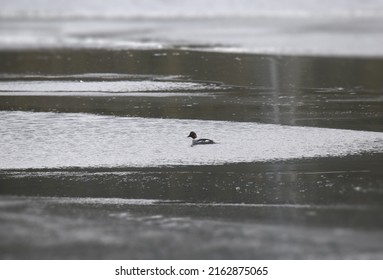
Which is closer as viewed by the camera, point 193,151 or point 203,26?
point 193,151

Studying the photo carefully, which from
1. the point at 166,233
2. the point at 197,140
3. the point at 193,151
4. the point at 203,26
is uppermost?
the point at 203,26

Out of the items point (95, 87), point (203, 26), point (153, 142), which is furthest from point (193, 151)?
point (203, 26)

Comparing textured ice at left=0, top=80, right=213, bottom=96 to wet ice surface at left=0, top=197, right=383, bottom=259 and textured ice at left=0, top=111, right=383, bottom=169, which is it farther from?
wet ice surface at left=0, top=197, right=383, bottom=259

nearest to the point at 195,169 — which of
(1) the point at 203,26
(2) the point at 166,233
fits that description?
(2) the point at 166,233

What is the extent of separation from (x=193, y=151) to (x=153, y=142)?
74 centimetres

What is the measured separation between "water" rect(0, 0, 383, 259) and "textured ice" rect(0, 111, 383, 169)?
0.08ft

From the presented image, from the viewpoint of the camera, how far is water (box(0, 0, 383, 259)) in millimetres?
6387

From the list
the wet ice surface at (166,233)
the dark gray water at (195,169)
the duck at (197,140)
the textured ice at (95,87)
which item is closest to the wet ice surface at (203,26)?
the textured ice at (95,87)

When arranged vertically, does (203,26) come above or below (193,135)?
above

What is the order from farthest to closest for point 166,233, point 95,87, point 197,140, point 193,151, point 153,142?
point 95,87, point 153,142, point 197,140, point 193,151, point 166,233

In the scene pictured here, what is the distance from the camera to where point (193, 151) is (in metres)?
9.22

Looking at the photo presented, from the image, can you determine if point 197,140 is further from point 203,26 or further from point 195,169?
point 203,26

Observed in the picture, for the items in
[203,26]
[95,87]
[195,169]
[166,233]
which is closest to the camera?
[166,233]
